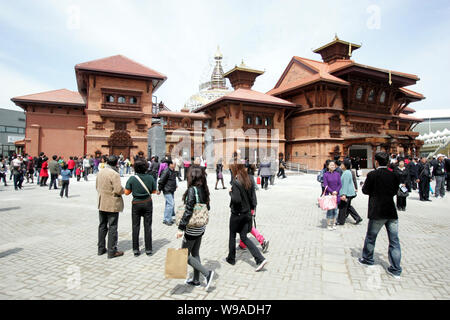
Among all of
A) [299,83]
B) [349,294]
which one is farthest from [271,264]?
[299,83]

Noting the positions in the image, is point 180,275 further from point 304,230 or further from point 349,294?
point 304,230

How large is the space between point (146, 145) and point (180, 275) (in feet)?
91.2

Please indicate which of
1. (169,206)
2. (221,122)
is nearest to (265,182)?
(169,206)

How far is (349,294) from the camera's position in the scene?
3.62m

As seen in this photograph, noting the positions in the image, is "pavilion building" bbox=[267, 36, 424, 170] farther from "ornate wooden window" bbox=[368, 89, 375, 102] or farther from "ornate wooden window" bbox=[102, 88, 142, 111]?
"ornate wooden window" bbox=[102, 88, 142, 111]

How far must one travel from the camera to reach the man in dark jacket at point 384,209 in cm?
425

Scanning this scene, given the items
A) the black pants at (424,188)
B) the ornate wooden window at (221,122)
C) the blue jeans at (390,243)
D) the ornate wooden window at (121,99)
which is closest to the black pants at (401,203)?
the black pants at (424,188)

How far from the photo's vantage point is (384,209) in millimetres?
4332

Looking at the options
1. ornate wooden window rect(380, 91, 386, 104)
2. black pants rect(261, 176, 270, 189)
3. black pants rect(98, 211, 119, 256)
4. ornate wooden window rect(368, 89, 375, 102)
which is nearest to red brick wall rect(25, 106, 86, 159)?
black pants rect(261, 176, 270, 189)

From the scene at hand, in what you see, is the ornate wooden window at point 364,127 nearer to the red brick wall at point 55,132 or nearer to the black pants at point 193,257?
the black pants at point 193,257

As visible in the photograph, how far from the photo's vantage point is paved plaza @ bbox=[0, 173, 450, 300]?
12.1ft

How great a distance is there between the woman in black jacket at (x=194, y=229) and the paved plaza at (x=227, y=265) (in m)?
0.24

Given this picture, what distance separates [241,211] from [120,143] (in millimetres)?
26823

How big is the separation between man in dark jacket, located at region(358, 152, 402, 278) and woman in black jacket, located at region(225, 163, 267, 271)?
6.32 feet
